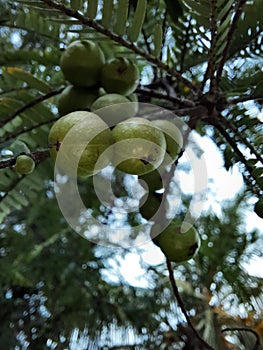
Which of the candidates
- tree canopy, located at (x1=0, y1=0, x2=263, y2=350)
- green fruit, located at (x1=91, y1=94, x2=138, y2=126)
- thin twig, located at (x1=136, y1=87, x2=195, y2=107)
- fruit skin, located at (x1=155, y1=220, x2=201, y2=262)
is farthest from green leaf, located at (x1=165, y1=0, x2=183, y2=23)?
fruit skin, located at (x1=155, y1=220, x2=201, y2=262)

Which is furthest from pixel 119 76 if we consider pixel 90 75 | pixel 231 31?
pixel 231 31

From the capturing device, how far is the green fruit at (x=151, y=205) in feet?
1.72

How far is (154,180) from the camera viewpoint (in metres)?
0.51

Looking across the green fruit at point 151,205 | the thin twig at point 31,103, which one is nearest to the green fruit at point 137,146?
the green fruit at point 151,205

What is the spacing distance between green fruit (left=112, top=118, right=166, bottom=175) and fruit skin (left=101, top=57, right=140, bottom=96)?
0.13 meters

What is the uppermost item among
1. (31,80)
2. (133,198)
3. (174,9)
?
(174,9)

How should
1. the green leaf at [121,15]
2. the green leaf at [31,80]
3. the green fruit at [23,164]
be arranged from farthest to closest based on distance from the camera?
the green leaf at [31,80], the green leaf at [121,15], the green fruit at [23,164]

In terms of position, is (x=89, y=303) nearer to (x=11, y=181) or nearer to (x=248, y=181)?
(x=11, y=181)

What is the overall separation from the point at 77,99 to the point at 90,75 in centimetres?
4

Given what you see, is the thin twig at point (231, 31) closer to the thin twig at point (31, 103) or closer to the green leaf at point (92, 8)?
the green leaf at point (92, 8)

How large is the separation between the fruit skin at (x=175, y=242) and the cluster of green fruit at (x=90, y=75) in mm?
151

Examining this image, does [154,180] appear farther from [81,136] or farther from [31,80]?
[31,80]

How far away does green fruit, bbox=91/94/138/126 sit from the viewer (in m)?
0.47

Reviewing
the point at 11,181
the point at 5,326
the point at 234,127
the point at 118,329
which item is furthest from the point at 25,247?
the point at 234,127
